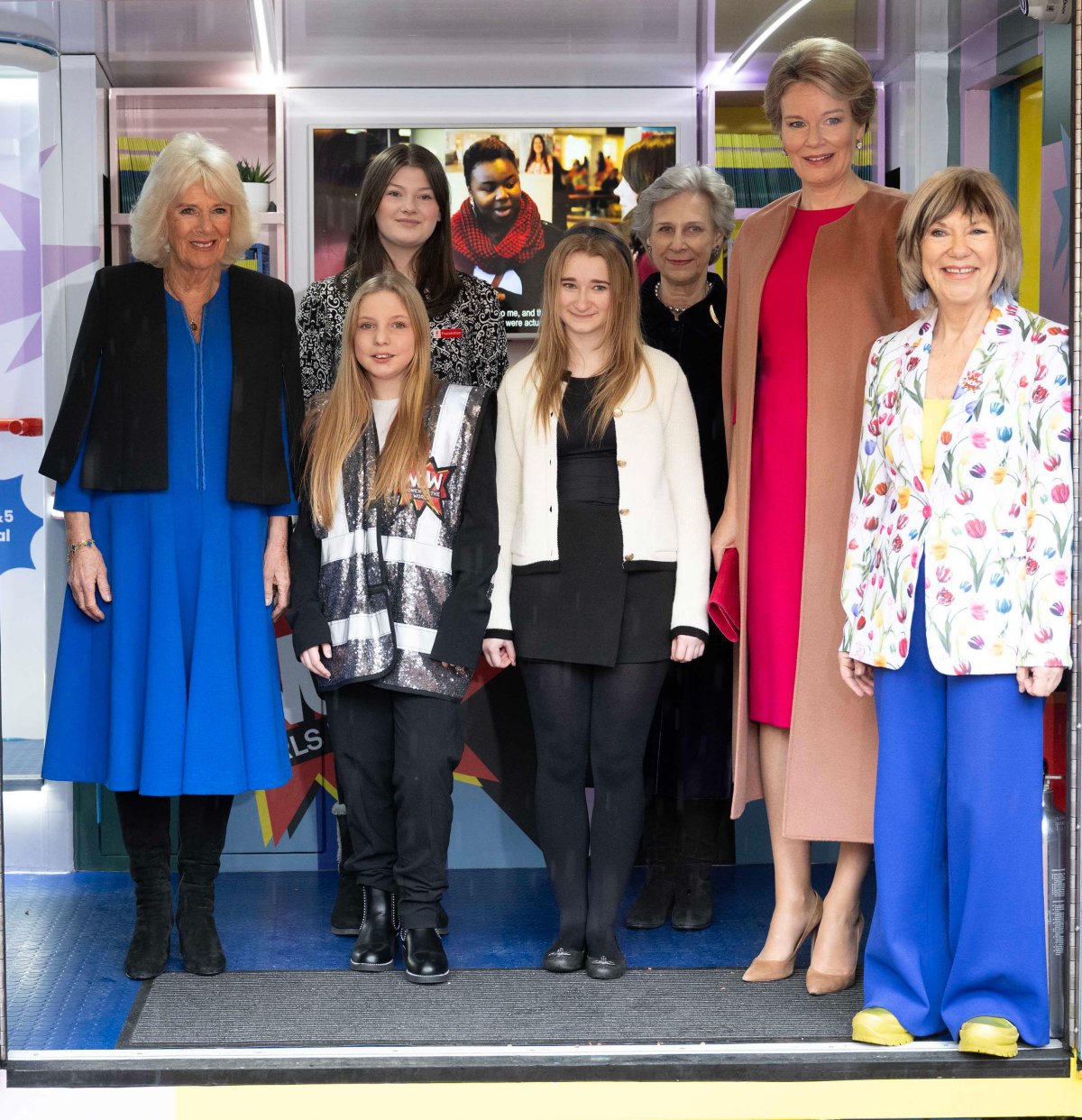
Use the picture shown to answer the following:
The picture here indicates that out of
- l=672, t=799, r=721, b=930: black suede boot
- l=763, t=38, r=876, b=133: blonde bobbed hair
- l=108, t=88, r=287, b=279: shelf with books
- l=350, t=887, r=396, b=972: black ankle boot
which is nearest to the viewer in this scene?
l=763, t=38, r=876, b=133: blonde bobbed hair

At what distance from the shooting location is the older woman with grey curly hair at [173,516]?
3174 mm

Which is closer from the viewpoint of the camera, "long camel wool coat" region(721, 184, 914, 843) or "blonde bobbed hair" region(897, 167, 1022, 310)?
"blonde bobbed hair" region(897, 167, 1022, 310)

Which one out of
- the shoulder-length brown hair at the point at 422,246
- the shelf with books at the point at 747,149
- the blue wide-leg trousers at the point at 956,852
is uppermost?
the shelf with books at the point at 747,149

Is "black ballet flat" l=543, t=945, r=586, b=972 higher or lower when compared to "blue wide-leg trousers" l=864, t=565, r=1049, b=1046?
lower

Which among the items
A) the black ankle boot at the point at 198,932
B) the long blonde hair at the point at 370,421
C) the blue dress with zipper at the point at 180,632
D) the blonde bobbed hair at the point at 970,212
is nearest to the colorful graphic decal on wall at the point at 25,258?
the blue dress with zipper at the point at 180,632

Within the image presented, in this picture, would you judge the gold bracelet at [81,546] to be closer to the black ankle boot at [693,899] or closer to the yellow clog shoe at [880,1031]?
the black ankle boot at [693,899]

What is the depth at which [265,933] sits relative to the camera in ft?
12.0

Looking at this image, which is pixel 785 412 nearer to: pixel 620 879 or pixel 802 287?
pixel 802 287

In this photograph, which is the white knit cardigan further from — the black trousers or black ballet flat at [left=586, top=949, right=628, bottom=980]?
black ballet flat at [left=586, top=949, right=628, bottom=980]

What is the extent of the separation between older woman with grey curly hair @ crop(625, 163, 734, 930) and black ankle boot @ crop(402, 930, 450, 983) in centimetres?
64

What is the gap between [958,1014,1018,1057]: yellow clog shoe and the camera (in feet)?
9.03

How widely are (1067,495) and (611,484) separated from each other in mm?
982

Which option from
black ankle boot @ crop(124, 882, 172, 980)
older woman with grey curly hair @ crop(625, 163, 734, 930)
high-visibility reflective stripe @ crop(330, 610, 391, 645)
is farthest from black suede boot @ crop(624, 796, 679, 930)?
black ankle boot @ crop(124, 882, 172, 980)

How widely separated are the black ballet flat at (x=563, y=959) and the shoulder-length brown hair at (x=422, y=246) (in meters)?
1.59
